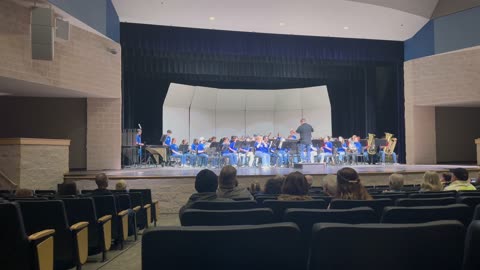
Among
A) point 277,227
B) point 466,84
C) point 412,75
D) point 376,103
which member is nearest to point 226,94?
point 376,103

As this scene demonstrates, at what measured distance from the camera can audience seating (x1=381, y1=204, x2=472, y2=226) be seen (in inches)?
84.8

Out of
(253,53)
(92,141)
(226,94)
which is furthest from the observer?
(226,94)

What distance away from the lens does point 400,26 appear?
12.8 metres

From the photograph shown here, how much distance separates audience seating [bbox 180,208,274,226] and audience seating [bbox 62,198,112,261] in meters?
1.88

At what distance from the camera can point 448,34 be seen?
12.5 metres

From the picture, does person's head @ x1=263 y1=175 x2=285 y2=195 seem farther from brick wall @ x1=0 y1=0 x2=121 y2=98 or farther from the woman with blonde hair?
brick wall @ x1=0 y1=0 x2=121 y2=98

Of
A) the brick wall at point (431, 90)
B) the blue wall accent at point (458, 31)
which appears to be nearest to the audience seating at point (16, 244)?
the blue wall accent at point (458, 31)

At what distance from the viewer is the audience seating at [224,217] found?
1923mm

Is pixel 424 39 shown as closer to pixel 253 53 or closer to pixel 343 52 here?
pixel 343 52

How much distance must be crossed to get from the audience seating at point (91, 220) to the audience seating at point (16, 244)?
105 cm

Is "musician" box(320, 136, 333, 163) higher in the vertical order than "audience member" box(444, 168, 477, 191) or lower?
higher

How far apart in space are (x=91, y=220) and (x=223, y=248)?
2.59m

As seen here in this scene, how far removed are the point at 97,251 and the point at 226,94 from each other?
583 inches

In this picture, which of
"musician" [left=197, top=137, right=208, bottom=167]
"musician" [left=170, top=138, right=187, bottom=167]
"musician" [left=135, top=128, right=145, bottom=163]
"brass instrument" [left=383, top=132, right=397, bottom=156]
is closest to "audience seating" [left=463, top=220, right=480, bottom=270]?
"musician" [left=197, top=137, right=208, bottom=167]
